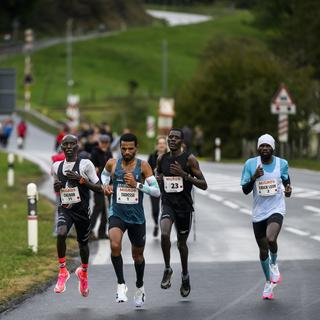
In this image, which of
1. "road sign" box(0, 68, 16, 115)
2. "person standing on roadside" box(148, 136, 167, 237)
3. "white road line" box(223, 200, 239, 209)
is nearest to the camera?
"person standing on roadside" box(148, 136, 167, 237)

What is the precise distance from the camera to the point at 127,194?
1316 centimetres

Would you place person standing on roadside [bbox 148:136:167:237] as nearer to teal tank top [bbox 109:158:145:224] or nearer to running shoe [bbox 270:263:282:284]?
running shoe [bbox 270:263:282:284]

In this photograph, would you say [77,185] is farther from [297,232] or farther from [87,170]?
[297,232]

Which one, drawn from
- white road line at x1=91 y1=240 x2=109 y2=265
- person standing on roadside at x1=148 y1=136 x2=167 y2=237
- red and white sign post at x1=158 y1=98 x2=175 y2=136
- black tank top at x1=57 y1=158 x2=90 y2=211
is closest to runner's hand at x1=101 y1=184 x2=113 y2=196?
black tank top at x1=57 y1=158 x2=90 y2=211

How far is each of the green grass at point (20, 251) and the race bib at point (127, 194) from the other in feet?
5.49

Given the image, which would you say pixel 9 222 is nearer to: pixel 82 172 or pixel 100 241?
pixel 100 241

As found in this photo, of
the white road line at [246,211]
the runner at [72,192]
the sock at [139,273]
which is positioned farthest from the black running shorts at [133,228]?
the white road line at [246,211]

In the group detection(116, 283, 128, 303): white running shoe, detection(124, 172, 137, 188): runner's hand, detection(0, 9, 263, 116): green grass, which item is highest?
detection(0, 9, 263, 116): green grass

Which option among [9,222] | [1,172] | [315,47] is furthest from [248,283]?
[315,47]

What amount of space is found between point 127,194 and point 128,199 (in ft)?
0.18

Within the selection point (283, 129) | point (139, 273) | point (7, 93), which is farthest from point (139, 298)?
point (283, 129)

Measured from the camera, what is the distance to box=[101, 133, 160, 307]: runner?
13078 mm

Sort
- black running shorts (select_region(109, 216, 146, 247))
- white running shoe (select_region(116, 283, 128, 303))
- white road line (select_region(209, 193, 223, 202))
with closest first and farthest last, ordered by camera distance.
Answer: white running shoe (select_region(116, 283, 128, 303)) < black running shorts (select_region(109, 216, 146, 247)) < white road line (select_region(209, 193, 223, 202))

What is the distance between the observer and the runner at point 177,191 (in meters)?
13.9
